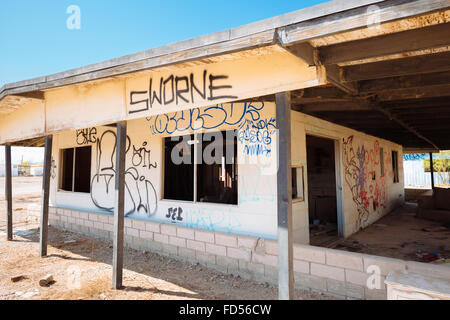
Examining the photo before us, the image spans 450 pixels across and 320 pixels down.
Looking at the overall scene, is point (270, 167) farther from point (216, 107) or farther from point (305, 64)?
point (305, 64)

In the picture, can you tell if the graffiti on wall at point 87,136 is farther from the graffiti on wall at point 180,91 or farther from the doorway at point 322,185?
the doorway at point 322,185

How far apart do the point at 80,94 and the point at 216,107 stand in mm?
2318

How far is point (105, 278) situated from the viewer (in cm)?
430

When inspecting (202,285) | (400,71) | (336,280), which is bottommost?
(202,285)

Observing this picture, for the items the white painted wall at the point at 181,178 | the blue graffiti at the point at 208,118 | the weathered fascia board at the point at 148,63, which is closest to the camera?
the weathered fascia board at the point at 148,63

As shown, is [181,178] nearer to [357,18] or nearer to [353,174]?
[353,174]

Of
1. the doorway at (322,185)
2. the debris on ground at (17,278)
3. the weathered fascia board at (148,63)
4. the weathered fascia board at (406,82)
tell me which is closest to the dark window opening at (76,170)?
the weathered fascia board at (148,63)

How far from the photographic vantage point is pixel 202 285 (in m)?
4.01

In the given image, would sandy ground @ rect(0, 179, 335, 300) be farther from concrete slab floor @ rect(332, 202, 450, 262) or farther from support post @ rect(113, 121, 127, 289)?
concrete slab floor @ rect(332, 202, 450, 262)

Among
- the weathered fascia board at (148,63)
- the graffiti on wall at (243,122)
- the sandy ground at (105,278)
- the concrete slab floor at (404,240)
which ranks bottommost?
the sandy ground at (105,278)

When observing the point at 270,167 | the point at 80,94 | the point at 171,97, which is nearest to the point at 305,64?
the point at 171,97

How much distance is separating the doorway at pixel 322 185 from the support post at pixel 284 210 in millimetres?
4973

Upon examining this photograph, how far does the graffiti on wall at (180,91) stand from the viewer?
10.2 feet

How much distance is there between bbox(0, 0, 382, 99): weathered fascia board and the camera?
1921mm
